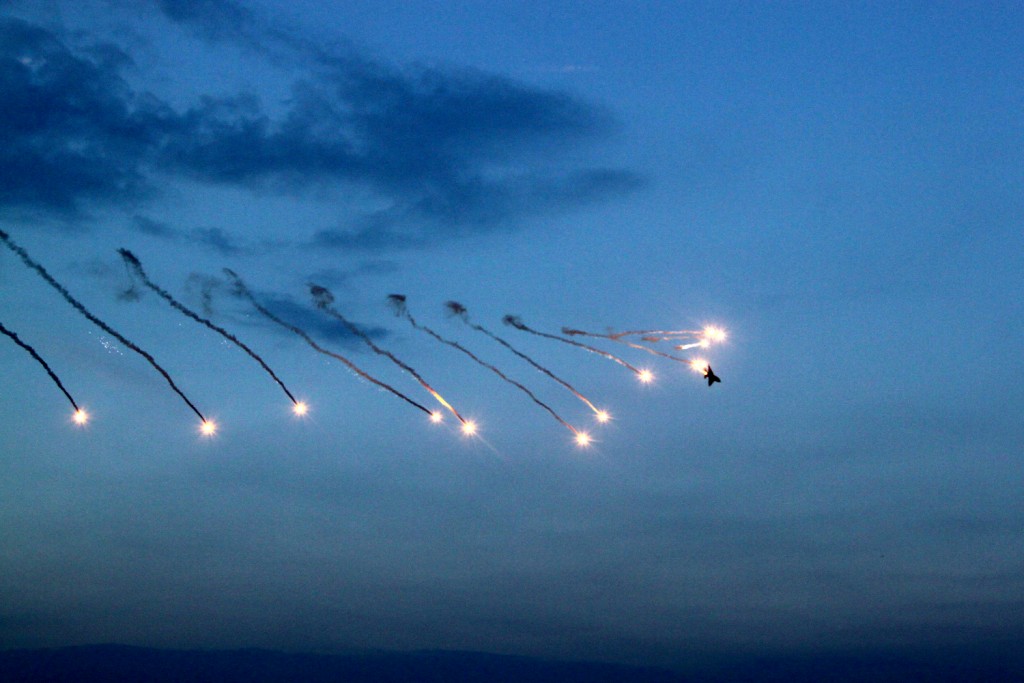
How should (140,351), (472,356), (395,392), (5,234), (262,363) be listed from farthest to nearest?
(472,356)
(395,392)
(262,363)
(140,351)
(5,234)

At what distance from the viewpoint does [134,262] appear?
135 ft

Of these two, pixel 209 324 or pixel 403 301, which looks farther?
pixel 403 301

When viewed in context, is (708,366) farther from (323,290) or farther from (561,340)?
(323,290)

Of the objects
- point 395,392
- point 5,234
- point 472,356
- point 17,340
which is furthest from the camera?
point 472,356

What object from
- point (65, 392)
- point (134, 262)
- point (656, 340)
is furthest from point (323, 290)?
point (656, 340)

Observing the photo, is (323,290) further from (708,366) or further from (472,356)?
(708,366)

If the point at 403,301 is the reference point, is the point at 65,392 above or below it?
below

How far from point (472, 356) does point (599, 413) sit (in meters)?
6.96

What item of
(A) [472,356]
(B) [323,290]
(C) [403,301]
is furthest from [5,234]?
(A) [472,356]

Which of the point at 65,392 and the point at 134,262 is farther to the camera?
the point at 134,262

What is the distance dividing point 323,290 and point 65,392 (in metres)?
11.5

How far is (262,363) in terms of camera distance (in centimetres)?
4219

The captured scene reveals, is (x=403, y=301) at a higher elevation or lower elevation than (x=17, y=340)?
higher

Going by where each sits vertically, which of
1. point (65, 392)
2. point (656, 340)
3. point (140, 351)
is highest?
point (656, 340)
